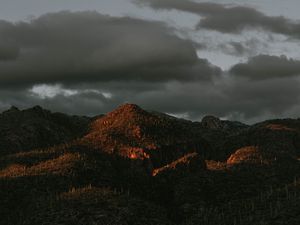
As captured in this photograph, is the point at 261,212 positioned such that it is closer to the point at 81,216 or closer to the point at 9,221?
the point at 81,216

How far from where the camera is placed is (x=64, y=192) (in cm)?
19938

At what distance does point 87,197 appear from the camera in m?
188

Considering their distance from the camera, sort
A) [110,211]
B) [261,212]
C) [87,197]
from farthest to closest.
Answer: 1. [87,197]
2. [110,211]
3. [261,212]

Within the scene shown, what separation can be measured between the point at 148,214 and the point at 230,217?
25544 millimetres

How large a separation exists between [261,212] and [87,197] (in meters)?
54.4

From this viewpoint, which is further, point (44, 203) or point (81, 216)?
point (44, 203)

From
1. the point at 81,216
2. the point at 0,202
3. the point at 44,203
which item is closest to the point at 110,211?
the point at 81,216

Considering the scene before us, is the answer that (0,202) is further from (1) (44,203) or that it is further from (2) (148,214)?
(2) (148,214)

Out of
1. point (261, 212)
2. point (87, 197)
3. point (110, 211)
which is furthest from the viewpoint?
point (87, 197)

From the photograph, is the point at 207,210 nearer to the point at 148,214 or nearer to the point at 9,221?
the point at 148,214

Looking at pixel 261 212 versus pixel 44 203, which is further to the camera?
pixel 44 203

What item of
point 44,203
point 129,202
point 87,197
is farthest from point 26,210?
point 129,202

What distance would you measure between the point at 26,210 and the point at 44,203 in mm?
5511

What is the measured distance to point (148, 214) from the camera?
7141 inches
